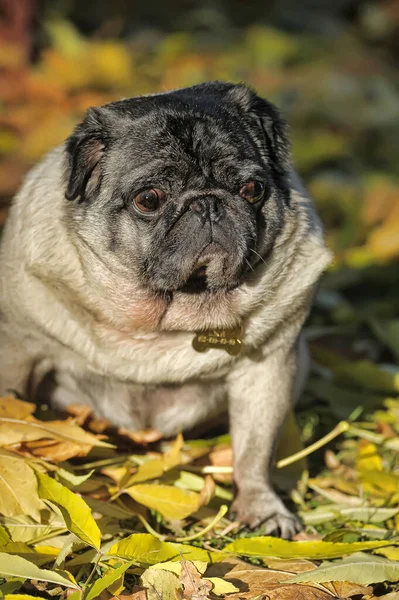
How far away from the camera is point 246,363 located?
3346 mm

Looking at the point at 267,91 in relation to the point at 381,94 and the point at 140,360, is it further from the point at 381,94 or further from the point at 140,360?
the point at 140,360

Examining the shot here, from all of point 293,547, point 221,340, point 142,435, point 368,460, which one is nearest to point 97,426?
point 142,435

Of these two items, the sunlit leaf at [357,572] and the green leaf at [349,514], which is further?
the green leaf at [349,514]

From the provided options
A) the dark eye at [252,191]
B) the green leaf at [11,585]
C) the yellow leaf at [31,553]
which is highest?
the dark eye at [252,191]

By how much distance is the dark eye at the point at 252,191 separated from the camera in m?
3.02

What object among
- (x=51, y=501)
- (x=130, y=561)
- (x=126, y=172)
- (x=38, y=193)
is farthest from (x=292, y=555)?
(x=38, y=193)

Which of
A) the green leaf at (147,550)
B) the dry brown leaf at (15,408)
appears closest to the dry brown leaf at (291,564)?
the green leaf at (147,550)

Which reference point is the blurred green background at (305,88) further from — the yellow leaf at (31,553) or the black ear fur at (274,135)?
the yellow leaf at (31,553)

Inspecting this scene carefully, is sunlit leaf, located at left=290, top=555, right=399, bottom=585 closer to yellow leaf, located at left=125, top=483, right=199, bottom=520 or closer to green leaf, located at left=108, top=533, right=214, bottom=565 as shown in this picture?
green leaf, located at left=108, top=533, right=214, bottom=565

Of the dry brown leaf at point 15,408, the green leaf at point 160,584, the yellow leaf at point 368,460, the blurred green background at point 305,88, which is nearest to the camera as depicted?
the green leaf at point 160,584

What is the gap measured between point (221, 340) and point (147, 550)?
0.78 metres

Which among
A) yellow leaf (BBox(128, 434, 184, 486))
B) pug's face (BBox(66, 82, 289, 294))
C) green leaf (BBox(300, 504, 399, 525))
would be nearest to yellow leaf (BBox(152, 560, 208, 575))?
yellow leaf (BBox(128, 434, 184, 486))

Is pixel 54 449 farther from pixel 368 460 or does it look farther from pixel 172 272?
pixel 368 460

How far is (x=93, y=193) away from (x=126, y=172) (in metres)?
0.17
